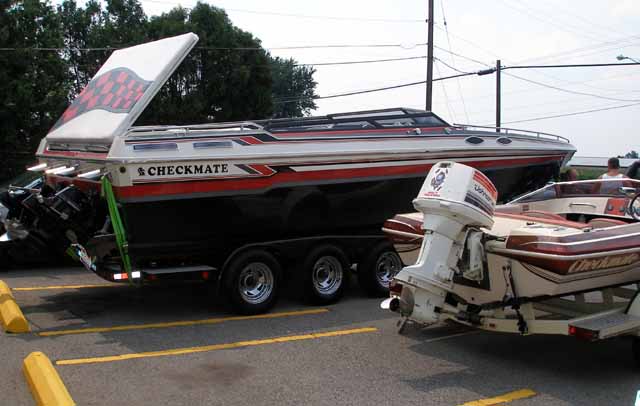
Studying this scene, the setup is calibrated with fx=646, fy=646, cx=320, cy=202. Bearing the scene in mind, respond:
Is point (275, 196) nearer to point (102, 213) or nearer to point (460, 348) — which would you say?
point (102, 213)

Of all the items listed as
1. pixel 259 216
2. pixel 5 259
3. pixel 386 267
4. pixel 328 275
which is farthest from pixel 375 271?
pixel 5 259

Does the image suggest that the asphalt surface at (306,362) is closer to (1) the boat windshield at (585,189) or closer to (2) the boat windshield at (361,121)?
(1) the boat windshield at (585,189)

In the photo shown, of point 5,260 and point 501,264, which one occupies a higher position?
point 501,264

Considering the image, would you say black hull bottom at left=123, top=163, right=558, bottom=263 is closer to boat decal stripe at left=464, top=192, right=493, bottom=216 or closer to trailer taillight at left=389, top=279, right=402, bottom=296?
trailer taillight at left=389, top=279, right=402, bottom=296

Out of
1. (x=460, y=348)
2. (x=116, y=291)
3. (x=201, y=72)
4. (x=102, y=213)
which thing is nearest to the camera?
(x=460, y=348)

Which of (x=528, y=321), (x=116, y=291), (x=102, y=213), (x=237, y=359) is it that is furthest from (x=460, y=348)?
(x=116, y=291)

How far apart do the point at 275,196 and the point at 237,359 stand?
2407mm

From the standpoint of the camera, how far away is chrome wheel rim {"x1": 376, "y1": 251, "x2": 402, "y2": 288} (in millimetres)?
8903

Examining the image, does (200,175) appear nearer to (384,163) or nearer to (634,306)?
(384,163)

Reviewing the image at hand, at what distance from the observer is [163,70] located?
7527 mm

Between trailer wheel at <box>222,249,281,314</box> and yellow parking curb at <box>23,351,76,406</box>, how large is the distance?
8.28 ft

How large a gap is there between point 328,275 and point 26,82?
15327 mm

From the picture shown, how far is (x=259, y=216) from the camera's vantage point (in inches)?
310

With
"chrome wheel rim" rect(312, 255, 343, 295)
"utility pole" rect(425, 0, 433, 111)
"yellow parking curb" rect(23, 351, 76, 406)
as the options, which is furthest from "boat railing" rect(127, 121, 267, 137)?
"utility pole" rect(425, 0, 433, 111)
